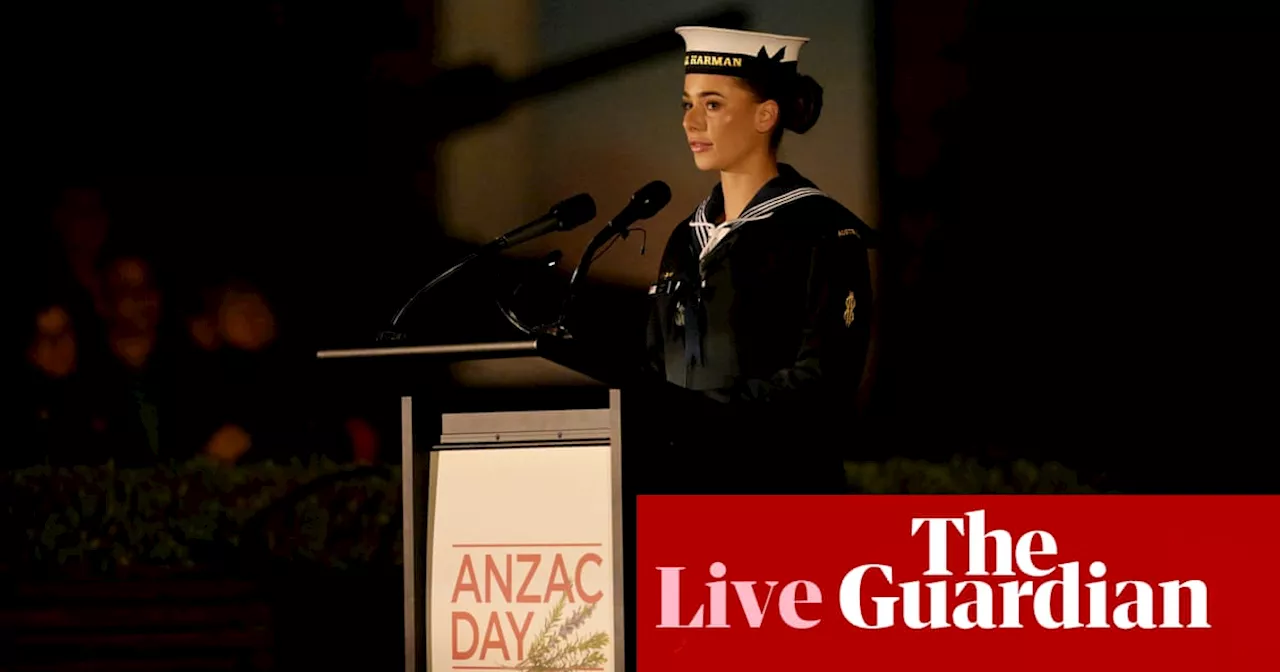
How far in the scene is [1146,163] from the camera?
3.23 metres

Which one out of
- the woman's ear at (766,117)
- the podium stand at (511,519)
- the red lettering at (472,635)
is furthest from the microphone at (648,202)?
the red lettering at (472,635)

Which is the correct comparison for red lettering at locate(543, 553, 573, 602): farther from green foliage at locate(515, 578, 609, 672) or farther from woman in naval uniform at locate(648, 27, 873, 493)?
woman in naval uniform at locate(648, 27, 873, 493)

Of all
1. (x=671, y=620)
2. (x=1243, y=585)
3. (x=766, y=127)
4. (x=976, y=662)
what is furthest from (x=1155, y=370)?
(x=671, y=620)

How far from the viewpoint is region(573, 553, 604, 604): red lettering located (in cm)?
182

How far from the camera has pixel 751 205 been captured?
334 cm

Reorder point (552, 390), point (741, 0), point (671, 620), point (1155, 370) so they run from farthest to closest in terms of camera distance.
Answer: point (741, 0) < point (1155, 370) < point (671, 620) < point (552, 390)

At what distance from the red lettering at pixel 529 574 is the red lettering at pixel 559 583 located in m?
0.02

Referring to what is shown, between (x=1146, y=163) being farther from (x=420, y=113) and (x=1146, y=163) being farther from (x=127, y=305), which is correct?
(x=127, y=305)

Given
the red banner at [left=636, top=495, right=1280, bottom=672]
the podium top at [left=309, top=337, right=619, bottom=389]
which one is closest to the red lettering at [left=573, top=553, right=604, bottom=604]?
the podium top at [left=309, top=337, right=619, bottom=389]

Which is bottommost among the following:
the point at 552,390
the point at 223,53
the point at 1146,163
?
the point at 552,390

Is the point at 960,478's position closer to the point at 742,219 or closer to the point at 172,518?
the point at 742,219

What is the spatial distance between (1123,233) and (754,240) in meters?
0.88

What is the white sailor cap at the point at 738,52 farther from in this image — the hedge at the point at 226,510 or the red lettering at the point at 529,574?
the red lettering at the point at 529,574

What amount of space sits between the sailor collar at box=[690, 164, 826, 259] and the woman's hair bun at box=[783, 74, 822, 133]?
119 mm
